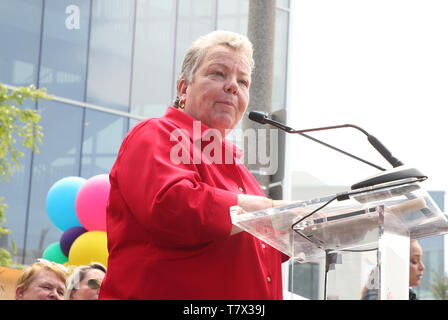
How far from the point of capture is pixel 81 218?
243 inches

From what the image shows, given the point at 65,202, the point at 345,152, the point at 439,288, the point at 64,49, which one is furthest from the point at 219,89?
the point at 439,288

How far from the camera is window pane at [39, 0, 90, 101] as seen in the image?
36.9 feet

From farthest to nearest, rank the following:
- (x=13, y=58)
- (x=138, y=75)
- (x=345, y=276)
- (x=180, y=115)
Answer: (x=138, y=75), (x=13, y=58), (x=180, y=115), (x=345, y=276)

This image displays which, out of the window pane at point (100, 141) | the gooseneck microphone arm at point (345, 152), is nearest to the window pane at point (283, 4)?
the window pane at point (100, 141)

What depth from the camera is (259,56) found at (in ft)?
13.4

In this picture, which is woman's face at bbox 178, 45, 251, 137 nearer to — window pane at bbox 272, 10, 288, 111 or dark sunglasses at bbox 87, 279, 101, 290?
dark sunglasses at bbox 87, 279, 101, 290

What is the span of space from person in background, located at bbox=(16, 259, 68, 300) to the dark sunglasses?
0.58 feet

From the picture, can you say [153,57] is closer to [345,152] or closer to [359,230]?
[345,152]

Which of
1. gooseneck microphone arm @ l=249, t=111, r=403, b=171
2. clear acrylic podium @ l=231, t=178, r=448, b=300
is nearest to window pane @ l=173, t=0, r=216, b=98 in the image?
gooseneck microphone arm @ l=249, t=111, r=403, b=171

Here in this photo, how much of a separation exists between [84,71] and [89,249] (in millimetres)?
6427
